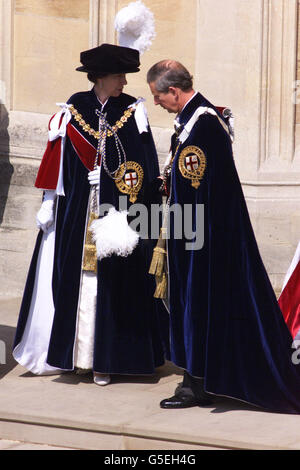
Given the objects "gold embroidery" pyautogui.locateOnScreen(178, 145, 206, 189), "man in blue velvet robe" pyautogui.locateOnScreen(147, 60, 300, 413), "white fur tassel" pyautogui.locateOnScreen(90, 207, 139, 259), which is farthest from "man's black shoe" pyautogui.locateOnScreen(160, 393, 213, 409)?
"gold embroidery" pyautogui.locateOnScreen(178, 145, 206, 189)

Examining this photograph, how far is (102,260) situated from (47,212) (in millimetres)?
434

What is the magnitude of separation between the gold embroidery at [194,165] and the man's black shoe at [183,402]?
109cm

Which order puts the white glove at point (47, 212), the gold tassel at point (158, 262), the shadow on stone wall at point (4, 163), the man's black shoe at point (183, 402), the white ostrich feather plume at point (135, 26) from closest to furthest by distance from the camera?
1. the man's black shoe at point (183, 402)
2. the gold tassel at point (158, 262)
3. the white ostrich feather plume at point (135, 26)
4. the white glove at point (47, 212)
5. the shadow on stone wall at point (4, 163)

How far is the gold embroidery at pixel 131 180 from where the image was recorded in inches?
261

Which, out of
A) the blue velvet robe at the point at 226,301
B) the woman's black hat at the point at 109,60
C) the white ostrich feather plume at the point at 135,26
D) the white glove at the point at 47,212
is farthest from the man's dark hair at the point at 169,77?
the white glove at the point at 47,212

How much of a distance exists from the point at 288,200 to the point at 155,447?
338 cm

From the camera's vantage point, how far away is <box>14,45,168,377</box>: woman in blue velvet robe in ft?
21.7

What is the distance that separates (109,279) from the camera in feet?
21.7

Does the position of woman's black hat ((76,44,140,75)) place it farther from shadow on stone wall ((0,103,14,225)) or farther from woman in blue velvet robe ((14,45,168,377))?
shadow on stone wall ((0,103,14,225))

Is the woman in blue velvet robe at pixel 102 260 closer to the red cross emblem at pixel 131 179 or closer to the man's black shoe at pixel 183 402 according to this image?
the red cross emblem at pixel 131 179

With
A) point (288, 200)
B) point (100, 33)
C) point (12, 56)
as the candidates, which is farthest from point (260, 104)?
point (12, 56)

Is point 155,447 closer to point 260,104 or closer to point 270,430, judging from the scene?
point 270,430

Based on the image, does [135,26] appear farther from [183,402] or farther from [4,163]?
[4,163]

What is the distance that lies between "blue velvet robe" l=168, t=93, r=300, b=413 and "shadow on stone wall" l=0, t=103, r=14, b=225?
3.49m
